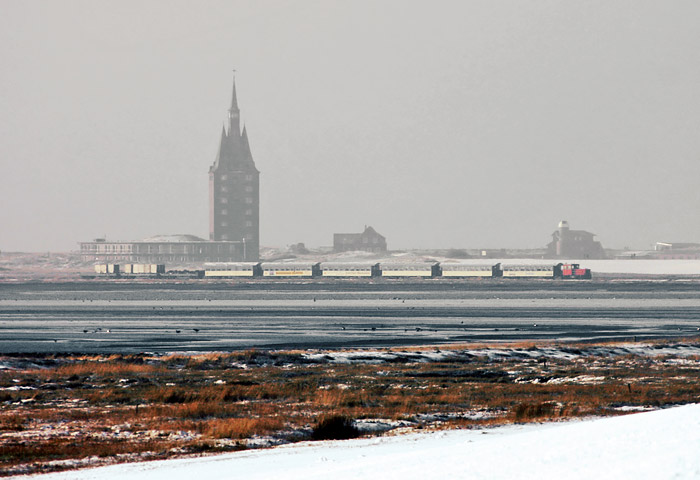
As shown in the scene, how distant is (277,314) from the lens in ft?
299

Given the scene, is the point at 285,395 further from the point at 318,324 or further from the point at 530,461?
the point at 318,324

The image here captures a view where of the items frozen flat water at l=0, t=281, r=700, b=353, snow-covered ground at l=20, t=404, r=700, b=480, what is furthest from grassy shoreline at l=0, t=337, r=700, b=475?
frozen flat water at l=0, t=281, r=700, b=353

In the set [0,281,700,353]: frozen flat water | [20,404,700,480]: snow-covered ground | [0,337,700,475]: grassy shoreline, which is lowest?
[0,281,700,353]: frozen flat water

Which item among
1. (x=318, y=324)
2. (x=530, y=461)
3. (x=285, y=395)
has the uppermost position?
(x=530, y=461)

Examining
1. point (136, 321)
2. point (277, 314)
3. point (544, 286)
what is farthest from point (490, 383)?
point (544, 286)

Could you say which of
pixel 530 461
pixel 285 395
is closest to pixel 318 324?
pixel 285 395

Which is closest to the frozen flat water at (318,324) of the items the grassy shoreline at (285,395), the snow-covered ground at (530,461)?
the grassy shoreline at (285,395)

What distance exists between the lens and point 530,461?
474 inches

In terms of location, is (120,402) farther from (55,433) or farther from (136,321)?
(136,321)

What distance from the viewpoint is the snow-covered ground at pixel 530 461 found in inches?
445

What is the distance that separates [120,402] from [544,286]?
15317 centimetres

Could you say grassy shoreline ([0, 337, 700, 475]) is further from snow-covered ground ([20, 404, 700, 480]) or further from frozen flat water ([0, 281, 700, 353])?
frozen flat water ([0, 281, 700, 353])

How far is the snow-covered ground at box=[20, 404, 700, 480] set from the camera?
1130 centimetres

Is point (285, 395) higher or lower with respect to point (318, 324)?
higher
